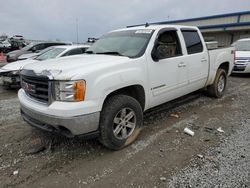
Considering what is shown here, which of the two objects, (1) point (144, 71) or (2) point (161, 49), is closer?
(1) point (144, 71)

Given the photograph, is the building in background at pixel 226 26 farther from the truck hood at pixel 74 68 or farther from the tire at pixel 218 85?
the truck hood at pixel 74 68

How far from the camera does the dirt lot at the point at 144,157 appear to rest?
2.69 meters

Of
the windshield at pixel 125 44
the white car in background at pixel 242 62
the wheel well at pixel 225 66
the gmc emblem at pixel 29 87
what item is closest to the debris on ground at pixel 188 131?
the windshield at pixel 125 44

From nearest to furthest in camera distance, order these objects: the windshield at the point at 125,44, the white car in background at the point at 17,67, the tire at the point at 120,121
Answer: the tire at the point at 120,121 → the windshield at the point at 125,44 → the white car in background at the point at 17,67

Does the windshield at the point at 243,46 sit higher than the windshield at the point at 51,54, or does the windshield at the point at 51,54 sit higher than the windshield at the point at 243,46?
the windshield at the point at 243,46

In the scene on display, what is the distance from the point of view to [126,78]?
3254 millimetres

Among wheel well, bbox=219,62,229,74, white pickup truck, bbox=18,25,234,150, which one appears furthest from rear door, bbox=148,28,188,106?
wheel well, bbox=219,62,229,74

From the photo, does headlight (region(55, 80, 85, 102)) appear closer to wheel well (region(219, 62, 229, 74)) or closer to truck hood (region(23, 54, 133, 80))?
truck hood (region(23, 54, 133, 80))

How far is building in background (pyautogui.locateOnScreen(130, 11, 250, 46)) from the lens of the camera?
17062mm

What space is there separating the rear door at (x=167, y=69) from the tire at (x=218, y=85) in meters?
1.85

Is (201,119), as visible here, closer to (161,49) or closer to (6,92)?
(161,49)

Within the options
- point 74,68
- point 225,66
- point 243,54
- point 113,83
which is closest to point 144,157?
point 113,83

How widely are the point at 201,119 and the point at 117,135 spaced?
2.21 m

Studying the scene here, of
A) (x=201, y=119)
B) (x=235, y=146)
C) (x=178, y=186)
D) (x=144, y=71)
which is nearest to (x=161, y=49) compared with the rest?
(x=144, y=71)
